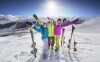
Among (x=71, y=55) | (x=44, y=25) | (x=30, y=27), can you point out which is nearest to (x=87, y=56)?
(x=71, y=55)

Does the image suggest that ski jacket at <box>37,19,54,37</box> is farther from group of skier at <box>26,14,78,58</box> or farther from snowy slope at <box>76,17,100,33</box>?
snowy slope at <box>76,17,100,33</box>

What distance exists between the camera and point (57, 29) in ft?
32.2

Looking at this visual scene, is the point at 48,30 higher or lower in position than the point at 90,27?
higher

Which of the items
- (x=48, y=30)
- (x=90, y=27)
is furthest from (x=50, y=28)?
(x=90, y=27)

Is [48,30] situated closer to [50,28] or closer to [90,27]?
[50,28]

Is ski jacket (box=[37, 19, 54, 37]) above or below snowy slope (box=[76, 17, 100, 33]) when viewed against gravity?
above

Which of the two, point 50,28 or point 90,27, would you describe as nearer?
point 50,28

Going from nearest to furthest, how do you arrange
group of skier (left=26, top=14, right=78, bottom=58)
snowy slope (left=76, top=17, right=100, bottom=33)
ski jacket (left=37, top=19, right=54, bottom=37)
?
group of skier (left=26, top=14, right=78, bottom=58), ski jacket (left=37, top=19, right=54, bottom=37), snowy slope (left=76, top=17, right=100, bottom=33)

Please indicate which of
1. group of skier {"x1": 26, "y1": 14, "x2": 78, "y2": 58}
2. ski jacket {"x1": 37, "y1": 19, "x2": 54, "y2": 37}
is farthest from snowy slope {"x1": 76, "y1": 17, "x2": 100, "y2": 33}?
ski jacket {"x1": 37, "y1": 19, "x2": 54, "y2": 37}

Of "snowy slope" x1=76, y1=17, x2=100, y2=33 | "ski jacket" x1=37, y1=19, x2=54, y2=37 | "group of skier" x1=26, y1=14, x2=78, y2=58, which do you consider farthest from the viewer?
"snowy slope" x1=76, y1=17, x2=100, y2=33

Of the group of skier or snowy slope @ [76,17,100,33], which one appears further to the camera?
snowy slope @ [76,17,100,33]

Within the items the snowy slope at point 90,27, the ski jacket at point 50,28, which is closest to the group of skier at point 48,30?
the ski jacket at point 50,28

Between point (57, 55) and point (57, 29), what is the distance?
170 centimetres

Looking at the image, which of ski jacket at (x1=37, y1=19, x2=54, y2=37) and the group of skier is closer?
the group of skier
